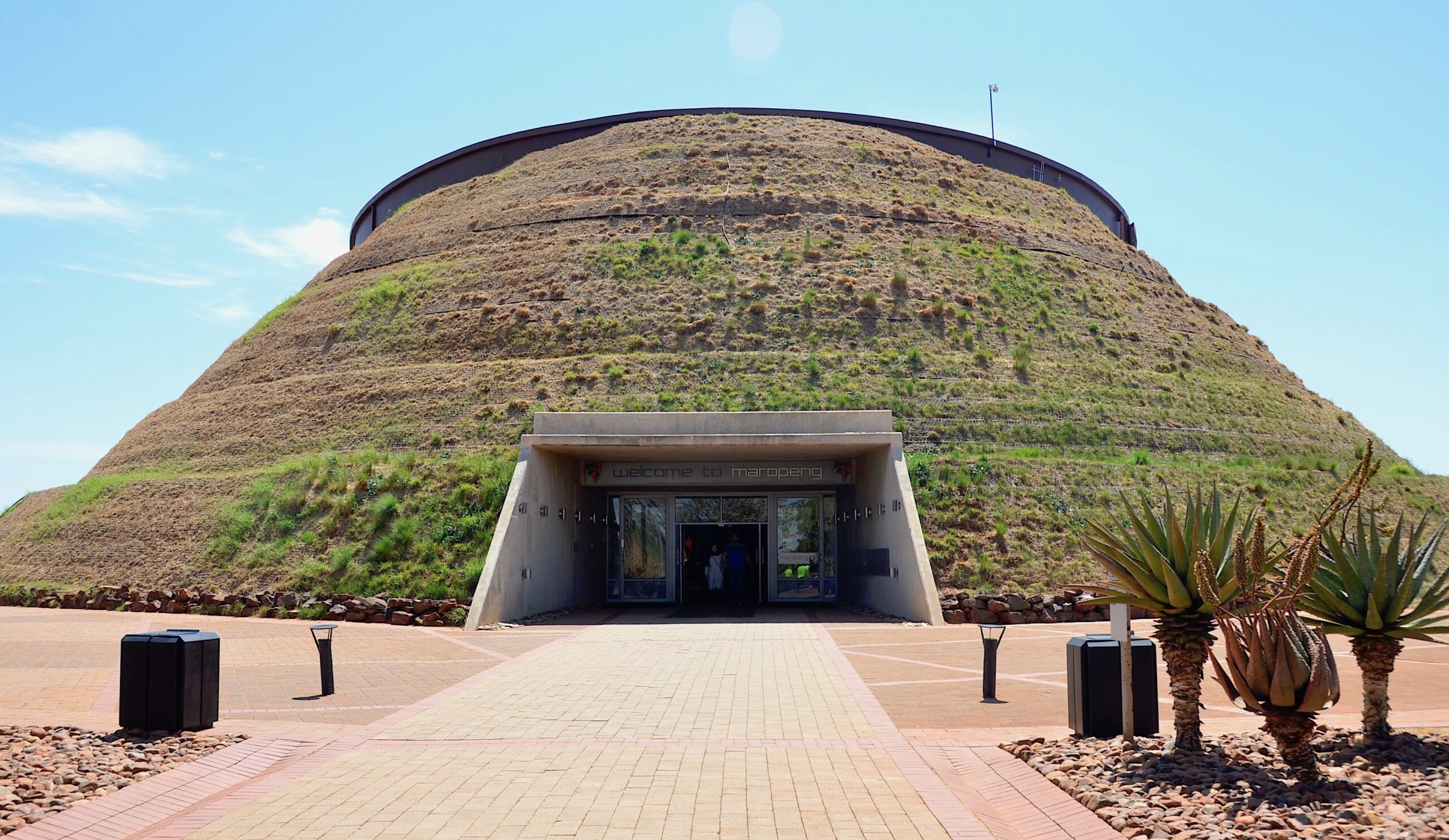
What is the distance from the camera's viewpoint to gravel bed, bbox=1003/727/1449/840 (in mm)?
5562

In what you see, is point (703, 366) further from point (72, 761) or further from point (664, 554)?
point (72, 761)

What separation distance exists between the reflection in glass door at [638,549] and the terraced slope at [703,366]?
2686 millimetres

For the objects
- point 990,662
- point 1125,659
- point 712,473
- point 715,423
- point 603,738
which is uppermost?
point 715,423

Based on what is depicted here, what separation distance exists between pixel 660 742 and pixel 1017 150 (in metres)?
40.2

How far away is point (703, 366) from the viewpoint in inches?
1168

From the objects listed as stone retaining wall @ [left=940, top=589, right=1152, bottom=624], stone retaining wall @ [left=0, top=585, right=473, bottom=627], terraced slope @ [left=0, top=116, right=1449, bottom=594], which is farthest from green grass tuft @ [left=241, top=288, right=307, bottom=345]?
stone retaining wall @ [left=940, top=589, right=1152, bottom=624]

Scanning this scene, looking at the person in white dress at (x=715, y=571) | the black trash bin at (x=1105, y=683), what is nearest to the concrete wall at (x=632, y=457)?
the person in white dress at (x=715, y=571)

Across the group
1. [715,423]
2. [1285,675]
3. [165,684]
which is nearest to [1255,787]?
[1285,675]

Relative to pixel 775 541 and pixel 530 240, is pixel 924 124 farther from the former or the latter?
pixel 775 541

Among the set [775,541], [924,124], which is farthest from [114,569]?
[924,124]

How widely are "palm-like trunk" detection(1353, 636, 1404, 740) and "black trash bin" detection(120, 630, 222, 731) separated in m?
8.77

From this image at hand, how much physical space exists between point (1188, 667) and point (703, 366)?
906 inches

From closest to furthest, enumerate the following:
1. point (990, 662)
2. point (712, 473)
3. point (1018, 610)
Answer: point (990, 662) → point (1018, 610) → point (712, 473)

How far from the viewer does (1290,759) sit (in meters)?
6.41
